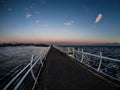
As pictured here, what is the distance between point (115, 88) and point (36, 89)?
3.30m

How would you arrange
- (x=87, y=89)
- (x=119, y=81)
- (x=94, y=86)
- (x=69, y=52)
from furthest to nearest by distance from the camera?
(x=69, y=52)
(x=119, y=81)
(x=94, y=86)
(x=87, y=89)

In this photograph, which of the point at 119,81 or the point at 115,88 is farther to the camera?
the point at 119,81

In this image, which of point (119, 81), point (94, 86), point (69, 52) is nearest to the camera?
point (94, 86)

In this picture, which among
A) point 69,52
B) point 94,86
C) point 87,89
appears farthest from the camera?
point 69,52

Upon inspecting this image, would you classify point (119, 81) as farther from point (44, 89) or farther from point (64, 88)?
point (44, 89)

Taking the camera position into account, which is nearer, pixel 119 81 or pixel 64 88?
pixel 64 88

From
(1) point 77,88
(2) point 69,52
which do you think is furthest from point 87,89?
(2) point 69,52

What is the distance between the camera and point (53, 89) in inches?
171

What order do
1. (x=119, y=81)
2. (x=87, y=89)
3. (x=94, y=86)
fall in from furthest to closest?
(x=119, y=81), (x=94, y=86), (x=87, y=89)

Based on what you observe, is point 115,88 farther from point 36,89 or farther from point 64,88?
point 36,89

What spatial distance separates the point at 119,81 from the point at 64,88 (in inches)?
116

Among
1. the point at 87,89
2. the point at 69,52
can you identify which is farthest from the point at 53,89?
the point at 69,52

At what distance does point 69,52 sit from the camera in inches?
821

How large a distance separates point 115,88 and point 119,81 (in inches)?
45.9
